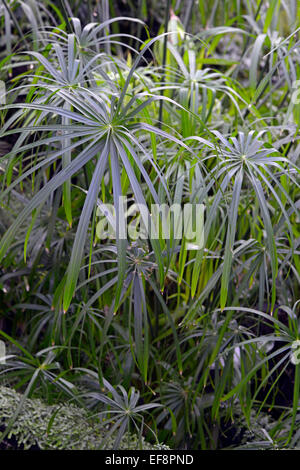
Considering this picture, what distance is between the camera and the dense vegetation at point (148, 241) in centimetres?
88

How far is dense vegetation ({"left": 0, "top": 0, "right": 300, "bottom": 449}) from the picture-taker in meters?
0.88

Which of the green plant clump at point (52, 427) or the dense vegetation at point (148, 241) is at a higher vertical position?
the dense vegetation at point (148, 241)

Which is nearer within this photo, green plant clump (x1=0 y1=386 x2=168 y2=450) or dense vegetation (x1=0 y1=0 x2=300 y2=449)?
dense vegetation (x1=0 y1=0 x2=300 y2=449)

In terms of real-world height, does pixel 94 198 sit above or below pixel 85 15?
below

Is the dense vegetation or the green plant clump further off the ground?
the dense vegetation

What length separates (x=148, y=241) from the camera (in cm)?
117

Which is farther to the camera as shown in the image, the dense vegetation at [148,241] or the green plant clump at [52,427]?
the green plant clump at [52,427]

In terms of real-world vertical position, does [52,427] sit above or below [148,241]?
below
